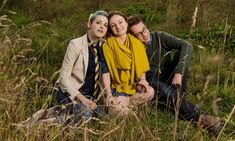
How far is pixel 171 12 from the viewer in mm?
8633

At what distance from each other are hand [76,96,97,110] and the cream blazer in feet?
0.30

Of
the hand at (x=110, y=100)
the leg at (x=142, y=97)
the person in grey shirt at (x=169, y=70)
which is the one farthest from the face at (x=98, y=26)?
the leg at (x=142, y=97)

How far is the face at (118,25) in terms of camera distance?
508cm

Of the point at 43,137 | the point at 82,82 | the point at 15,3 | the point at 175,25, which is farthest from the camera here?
the point at 15,3

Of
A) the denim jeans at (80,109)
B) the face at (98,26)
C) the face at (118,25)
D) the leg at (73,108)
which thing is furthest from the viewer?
the face at (118,25)

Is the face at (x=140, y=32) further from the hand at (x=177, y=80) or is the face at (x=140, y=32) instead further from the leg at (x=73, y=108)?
the leg at (x=73, y=108)

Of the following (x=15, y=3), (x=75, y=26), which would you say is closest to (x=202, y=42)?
(x=75, y=26)

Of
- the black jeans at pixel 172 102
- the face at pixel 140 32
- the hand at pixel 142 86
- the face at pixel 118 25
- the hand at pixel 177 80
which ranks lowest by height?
the black jeans at pixel 172 102

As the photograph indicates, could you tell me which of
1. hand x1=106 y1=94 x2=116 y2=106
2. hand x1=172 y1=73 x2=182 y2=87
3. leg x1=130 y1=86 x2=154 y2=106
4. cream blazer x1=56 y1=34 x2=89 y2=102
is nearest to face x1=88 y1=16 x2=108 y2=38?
cream blazer x1=56 y1=34 x2=89 y2=102

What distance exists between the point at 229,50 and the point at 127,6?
9.09 feet

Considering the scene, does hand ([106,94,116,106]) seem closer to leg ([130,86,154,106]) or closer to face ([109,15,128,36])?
leg ([130,86,154,106])

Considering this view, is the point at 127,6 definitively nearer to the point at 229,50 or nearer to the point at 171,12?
the point at 171,12

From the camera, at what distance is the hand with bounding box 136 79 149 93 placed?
5.14 meters

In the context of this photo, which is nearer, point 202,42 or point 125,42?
point 125,42
